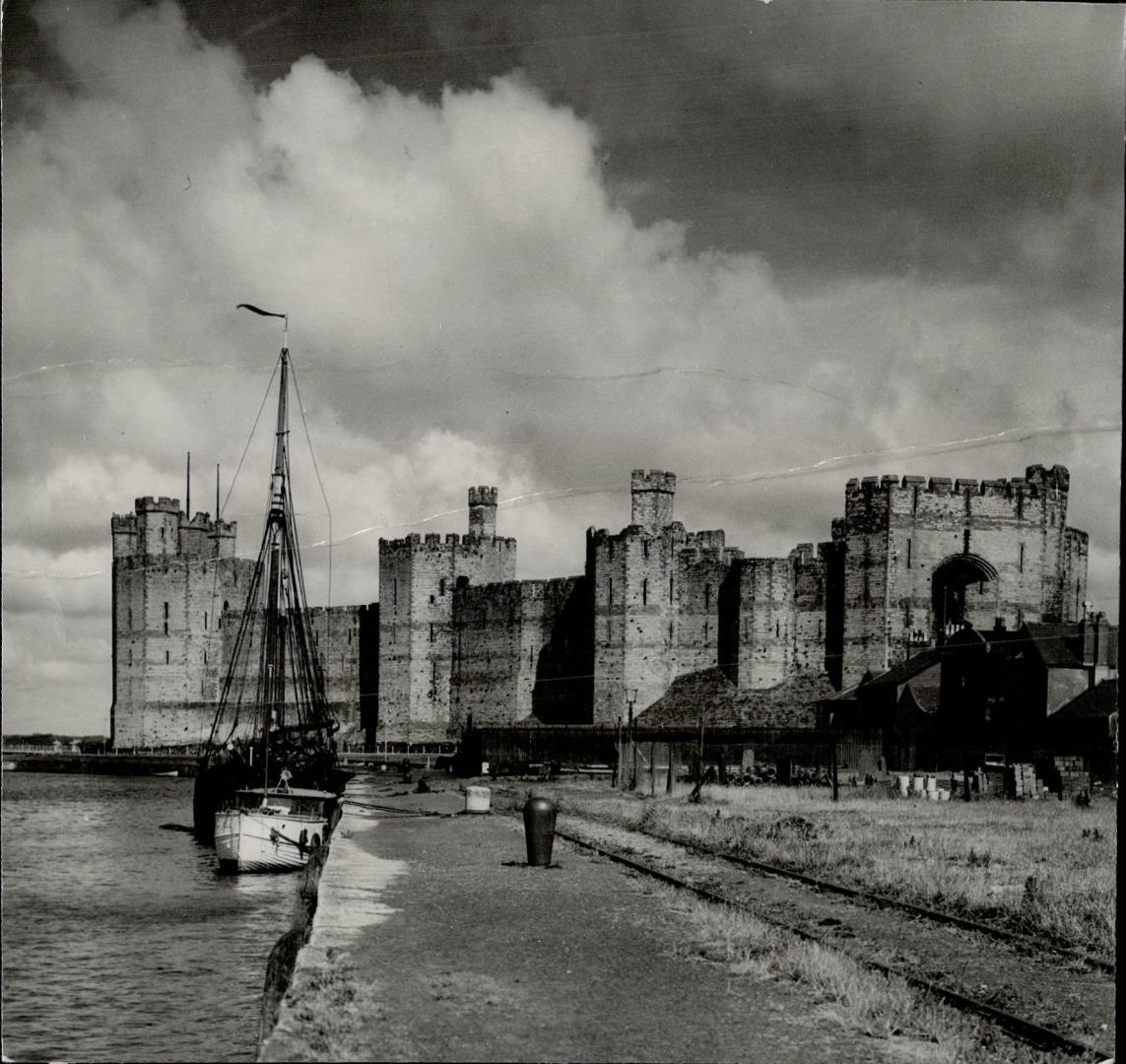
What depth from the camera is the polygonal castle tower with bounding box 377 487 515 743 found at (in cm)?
6462

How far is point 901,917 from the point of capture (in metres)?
13.5

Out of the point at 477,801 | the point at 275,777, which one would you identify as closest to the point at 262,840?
the point at 477,801

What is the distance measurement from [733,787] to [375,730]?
35.0 meters

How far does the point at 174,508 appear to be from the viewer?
71.7 m

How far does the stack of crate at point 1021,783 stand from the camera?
Answer: 2816cm

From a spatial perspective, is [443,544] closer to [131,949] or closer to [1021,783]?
[1021,783]

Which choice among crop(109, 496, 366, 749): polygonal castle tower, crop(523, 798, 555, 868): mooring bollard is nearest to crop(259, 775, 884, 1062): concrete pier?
crop(523, 798, 555, 868): mooring bollard

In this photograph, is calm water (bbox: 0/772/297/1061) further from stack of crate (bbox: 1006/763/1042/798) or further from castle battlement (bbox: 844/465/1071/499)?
castle battlement (bbox: 844/465/1071/499)

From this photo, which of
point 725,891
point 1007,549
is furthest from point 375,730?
point 725,891

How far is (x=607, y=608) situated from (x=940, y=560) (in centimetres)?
1371

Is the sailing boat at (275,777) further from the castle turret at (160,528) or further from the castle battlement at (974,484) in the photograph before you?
the castle turret at (160,528)

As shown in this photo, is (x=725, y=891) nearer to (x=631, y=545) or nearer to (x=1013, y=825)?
(x=1013, y=825)

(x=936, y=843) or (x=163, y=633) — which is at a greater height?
(x=163, y=633)

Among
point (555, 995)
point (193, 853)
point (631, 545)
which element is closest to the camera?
point (555, 995)
